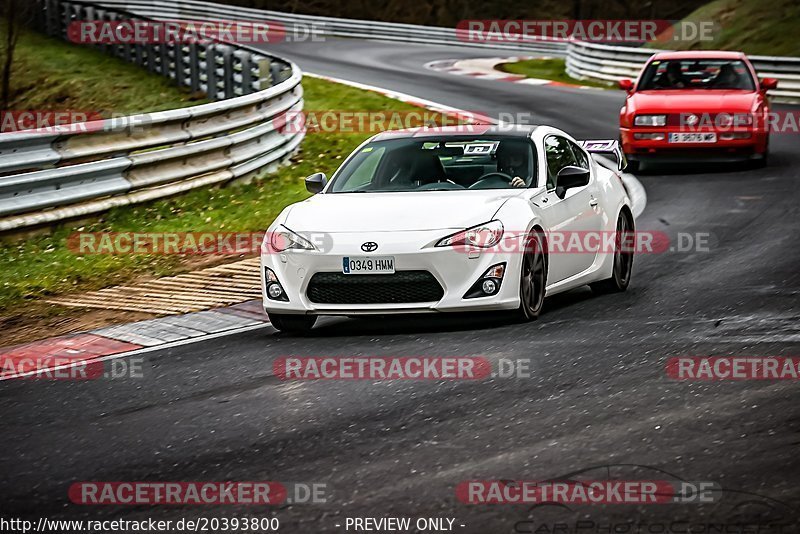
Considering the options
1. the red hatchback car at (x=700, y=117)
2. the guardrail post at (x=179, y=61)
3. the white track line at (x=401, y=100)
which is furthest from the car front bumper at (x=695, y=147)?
the guardrail post at (x=179, y=61)

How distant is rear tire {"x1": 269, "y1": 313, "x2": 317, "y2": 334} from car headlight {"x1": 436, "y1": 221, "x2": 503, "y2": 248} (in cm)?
109

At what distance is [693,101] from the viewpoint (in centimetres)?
1839

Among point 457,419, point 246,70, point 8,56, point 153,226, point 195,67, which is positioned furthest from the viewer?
point 8,56

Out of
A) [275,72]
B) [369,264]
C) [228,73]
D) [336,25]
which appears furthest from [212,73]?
[336,25]

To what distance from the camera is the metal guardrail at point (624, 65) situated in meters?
29.3

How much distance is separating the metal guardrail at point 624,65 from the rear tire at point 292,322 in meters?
21.6

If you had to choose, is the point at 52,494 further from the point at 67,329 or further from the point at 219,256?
the point at 219,256

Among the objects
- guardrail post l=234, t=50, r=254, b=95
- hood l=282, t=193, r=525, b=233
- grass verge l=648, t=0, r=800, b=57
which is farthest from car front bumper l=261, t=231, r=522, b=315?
grass verge l=648, t=0, r=800, b=57

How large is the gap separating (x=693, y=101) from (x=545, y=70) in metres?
21.3

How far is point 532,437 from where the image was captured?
6426 millimetres

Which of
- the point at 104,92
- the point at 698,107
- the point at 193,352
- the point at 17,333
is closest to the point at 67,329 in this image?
the point at 17,333

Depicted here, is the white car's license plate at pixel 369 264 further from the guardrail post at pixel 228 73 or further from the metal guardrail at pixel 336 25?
the metal guardrail at pixel 336 25

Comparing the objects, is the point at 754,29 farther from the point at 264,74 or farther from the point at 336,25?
the point at 264,74

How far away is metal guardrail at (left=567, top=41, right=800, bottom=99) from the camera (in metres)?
29.3
